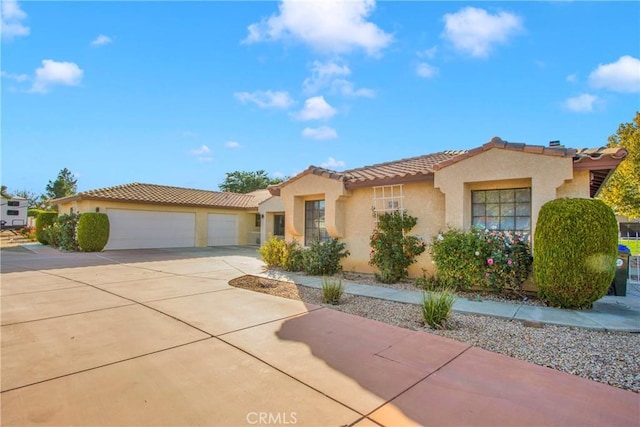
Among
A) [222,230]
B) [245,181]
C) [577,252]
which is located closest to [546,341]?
[577,252]

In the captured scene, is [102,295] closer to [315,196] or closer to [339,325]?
[339,325]

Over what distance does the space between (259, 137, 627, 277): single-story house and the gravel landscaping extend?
3.13m

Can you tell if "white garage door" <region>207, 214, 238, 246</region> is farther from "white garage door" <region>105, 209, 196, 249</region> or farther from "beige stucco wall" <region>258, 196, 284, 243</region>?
"beige stucco wall" <region>258, 196, 284, 243</region>

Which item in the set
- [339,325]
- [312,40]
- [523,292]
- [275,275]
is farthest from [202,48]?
[523,292]

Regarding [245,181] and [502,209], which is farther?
[245,181]

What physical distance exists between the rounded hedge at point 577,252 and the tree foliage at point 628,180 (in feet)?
53.3

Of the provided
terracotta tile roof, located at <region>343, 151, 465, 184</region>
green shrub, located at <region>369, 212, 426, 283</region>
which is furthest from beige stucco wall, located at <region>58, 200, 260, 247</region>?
green shrub, located at <region>369, 212, 426, 283</region>

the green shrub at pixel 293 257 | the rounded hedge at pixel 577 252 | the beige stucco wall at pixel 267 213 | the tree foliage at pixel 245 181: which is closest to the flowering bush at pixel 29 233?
the beige stucco wall at pixel 267 213

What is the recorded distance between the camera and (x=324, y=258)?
10.6m

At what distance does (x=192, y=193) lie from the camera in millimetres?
→ 25781

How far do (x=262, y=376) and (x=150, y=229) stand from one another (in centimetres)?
2043

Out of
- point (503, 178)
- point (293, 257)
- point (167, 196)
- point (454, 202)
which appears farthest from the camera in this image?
point (167, 196)

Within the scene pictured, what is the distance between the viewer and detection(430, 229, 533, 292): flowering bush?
745 centimetres

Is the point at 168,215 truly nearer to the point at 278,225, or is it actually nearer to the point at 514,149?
the point at 278,225
